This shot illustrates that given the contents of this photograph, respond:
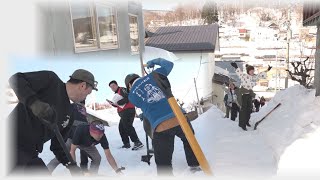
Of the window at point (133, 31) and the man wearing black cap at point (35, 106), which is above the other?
the window at point (133, 31)

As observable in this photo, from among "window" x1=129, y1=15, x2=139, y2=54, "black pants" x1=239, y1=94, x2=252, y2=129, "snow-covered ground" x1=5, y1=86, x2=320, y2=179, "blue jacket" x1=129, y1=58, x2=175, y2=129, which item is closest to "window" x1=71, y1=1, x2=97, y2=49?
"window" x1=129, y1=15, x2=139, y2=54

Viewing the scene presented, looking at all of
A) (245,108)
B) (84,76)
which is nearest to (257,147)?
(245,108)

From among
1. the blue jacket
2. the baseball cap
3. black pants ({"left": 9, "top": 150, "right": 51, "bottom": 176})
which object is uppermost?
the baseball cap

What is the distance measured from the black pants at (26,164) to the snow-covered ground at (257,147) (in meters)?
0.47

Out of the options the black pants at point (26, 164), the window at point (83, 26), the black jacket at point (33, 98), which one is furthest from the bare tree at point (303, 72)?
the black pants at point (26, 164)

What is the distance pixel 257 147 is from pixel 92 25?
2523mm

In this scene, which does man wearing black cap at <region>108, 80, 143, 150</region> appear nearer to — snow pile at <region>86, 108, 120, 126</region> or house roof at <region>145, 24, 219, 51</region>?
snow pile at <region>86, 108, 120, 126</region>

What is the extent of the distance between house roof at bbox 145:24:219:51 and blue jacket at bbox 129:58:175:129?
44.2 inches

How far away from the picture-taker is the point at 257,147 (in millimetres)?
3148

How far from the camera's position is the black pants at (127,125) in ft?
11.4

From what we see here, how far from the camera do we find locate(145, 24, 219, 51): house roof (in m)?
3.22

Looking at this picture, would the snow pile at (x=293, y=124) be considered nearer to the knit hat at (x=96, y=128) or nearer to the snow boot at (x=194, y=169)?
the snow boot at (x=194, y=169)

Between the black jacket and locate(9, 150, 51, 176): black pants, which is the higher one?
the black jacket

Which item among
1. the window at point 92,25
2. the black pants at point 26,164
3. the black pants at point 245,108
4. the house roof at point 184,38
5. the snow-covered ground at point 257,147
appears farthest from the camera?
the black pants at point 245,108
